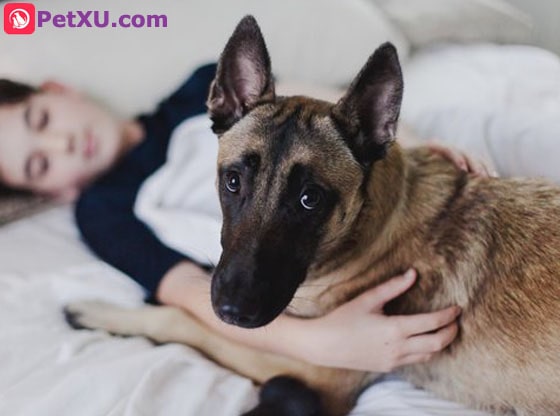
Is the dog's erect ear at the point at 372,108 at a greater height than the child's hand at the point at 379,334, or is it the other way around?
the dog's erect ear at the point at 372,108

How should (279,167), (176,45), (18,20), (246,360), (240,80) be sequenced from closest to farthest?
(279,167) < (240,80) < (246,360) < (18,20) < (176,45)

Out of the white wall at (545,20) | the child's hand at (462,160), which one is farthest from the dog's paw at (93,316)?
the white wall at (545,20)

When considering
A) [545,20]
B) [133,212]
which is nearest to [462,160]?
[133,212]

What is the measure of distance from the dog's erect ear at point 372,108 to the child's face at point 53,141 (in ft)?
3.61

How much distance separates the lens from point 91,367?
5.61 ft

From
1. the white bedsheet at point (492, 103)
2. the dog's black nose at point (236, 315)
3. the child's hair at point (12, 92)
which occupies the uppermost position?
the white bedsheet at point (492, 103)

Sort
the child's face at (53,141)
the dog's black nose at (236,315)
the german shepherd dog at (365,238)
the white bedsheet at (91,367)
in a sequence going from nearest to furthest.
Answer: the dog's black nose at (236,315) < the german shepherd dog at (365,238) < the white bedsheet at (91,367) < the child's face at (53,141)

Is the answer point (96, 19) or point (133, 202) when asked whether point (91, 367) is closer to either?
point (133, 202)

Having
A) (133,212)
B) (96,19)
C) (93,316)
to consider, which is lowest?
(93,316)

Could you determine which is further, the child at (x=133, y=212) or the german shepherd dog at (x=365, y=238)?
the child at (x=133, y=212)

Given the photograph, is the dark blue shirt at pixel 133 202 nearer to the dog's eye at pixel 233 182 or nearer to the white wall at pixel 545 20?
the dog's eye at pixel 233 182

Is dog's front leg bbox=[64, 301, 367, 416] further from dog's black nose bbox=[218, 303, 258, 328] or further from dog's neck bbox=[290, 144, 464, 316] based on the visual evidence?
dog's black nose bbox=[218, 303, 258, 328]

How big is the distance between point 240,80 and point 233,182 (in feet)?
0.85

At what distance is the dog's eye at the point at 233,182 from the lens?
1.57 m
